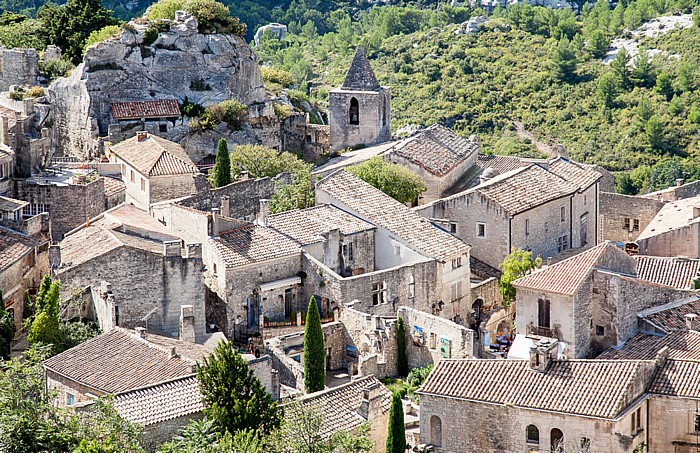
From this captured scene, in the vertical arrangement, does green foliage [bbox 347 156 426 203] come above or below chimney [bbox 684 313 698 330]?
above

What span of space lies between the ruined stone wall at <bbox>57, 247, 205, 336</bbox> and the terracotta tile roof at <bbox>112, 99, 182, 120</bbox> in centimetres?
1834

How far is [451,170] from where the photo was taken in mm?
62875

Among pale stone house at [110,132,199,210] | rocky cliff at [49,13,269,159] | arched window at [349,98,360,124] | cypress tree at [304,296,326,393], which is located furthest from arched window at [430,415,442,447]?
arched window at [349,98,360,124]

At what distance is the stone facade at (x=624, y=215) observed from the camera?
2635 inches

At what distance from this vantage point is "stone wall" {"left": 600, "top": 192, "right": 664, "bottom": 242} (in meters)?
66.9

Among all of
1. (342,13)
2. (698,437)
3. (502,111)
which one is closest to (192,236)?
(698,437)

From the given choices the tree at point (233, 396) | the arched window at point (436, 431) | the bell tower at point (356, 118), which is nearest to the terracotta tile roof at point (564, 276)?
the arched window at point (436, 431)

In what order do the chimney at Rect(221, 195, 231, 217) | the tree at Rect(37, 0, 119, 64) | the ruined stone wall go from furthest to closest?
the tree at Rect(37, 0, 119, 64) < the chimney at Rect(221, 195, 231, 217) < the ruined stone wall

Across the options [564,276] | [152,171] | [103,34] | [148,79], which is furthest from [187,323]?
[103,34]

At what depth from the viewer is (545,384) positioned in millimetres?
41812

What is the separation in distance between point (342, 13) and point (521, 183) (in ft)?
253

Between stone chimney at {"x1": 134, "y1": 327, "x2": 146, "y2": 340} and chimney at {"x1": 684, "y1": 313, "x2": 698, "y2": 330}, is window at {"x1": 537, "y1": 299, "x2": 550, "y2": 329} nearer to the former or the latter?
chimney at {"x1": 684, "y1": 313, "x2": 698, "y2": 330}

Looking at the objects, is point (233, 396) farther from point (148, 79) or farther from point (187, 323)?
point (148, 79)

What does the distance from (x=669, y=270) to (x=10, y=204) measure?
24758 millimetres
